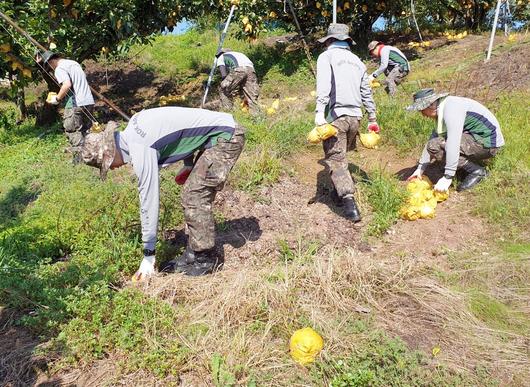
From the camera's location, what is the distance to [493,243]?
4.08 metres

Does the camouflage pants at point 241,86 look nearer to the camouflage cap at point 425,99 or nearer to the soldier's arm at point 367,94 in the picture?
the soldier's arm at point 367,94

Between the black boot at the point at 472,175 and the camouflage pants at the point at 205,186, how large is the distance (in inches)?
104

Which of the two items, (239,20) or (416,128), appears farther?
(239,20)

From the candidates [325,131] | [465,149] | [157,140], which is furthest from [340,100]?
[157,140]

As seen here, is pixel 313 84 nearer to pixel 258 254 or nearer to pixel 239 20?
pixel 239 20

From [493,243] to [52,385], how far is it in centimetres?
362

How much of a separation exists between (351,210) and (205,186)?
5.45ft

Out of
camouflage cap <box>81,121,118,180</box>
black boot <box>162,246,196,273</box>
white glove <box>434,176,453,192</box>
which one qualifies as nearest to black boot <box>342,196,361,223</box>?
white glove <box>434,176,453,192</box>

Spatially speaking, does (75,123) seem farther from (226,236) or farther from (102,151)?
(102,151)

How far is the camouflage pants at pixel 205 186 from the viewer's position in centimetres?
355

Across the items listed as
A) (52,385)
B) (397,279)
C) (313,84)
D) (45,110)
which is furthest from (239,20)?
(52,385)

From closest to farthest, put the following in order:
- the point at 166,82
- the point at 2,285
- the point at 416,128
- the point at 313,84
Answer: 1. the point at 2,285
2. the point at 416,128
3. the point at 313,84
4. the point at 166,82

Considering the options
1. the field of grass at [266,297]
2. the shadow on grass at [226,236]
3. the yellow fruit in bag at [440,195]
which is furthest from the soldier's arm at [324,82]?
the yellow fruit in bag at [440,195]

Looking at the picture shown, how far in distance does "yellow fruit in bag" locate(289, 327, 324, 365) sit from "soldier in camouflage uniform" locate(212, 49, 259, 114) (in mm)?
5794
